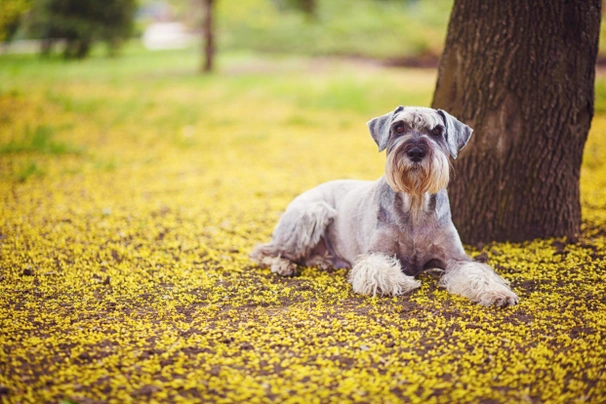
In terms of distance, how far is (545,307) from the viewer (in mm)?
4566

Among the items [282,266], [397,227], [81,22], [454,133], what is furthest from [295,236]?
[81,22]

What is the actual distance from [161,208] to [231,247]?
80.2 inches

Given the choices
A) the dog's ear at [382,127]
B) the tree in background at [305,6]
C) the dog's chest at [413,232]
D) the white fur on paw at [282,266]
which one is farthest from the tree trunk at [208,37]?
the dog's chest at [413,232]

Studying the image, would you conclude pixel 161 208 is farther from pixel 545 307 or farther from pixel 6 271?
pixel 545 307

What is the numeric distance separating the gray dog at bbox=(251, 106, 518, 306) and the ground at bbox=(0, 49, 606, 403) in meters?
0.16

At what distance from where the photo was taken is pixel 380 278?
4.79 meters

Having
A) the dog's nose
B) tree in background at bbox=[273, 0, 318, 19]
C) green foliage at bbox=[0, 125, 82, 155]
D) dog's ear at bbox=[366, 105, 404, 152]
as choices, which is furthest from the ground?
tree in background at bbox=[273, 0, 318, 19]

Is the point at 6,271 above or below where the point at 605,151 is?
below

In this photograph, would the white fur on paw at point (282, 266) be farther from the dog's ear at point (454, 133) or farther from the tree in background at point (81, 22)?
the tree in background at point (81, 22)

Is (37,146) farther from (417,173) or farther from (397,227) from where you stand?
(417,173)

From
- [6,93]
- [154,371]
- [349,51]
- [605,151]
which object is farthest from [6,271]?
[349,51]

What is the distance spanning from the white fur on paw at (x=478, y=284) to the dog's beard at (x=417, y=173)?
0.77m

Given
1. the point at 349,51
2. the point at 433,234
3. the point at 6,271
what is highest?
the point at 349,51

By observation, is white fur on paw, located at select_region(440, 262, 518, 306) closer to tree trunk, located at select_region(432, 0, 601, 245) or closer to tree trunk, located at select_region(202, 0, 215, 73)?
tree trunk, located at select_region(432, 0, 601, 245)
